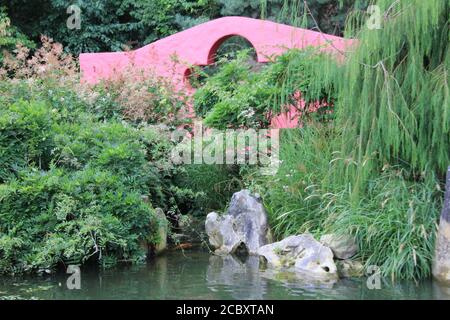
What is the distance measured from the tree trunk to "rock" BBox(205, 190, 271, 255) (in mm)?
2056

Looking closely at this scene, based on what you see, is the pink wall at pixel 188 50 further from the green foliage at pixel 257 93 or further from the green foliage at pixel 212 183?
the green foliage at pixel 212 183

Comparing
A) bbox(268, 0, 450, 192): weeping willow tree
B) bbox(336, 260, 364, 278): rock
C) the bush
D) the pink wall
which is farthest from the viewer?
the pink wall

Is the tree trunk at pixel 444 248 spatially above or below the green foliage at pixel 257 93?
below

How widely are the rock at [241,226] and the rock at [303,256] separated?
441mm

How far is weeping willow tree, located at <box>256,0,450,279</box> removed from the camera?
6.49 meters

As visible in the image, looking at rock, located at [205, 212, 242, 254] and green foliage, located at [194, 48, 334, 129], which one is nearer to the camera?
rock, located at [205, 212, 242, 254]

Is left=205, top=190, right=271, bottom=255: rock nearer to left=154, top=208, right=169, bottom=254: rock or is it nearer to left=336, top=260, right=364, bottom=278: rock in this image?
left=154, top=208, right=169, bottom=254: rock

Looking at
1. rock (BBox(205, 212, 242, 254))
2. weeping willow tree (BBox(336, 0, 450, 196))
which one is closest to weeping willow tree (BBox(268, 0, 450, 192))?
weeping willow tree (BBox(336, 0, 450, 196))

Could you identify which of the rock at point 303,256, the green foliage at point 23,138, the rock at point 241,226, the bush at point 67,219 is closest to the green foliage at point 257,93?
the rock at point 241,226

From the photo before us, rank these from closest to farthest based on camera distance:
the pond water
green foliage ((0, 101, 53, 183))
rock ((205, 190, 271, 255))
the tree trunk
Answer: the pond water → the tree trunk → green foliage ((0, 101, 53, 183)) → rock ((205, 190, 271, 255))

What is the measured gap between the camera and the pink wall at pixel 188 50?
35.1 feet

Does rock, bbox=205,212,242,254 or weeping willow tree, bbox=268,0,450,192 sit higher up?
weeping willow tree, bbox=268,0,450,192

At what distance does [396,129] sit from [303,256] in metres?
1.55
